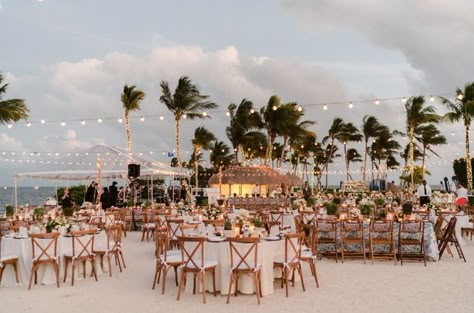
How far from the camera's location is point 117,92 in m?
26.8

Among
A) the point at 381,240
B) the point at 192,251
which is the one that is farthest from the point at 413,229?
the point at 192,251

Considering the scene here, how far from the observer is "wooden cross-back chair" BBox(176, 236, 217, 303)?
723 centimetres

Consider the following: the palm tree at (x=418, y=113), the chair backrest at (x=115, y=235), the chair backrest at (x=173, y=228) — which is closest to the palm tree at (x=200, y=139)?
the palm tree at (x=418, y=113)

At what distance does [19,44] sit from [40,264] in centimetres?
1039

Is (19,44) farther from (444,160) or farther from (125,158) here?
(444,160)

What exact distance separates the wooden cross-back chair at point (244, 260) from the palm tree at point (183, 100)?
19.4 meters

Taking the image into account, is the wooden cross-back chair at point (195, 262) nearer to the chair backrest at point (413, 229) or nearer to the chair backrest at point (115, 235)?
the chair backrest at point (115, 235)

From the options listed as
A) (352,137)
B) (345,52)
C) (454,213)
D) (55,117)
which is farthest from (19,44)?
(352,137)

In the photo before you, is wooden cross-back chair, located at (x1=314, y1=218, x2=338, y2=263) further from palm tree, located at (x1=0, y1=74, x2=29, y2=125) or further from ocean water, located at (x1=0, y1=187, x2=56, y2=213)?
ocean water, located at (x1=0, y1=187, x2=56, y2=213)

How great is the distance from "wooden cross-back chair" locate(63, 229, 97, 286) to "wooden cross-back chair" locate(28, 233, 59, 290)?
0.24m

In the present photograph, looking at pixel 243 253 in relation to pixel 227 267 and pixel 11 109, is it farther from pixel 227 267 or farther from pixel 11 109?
pixel 11 109

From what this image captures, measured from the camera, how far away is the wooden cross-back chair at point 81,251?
8422 mm

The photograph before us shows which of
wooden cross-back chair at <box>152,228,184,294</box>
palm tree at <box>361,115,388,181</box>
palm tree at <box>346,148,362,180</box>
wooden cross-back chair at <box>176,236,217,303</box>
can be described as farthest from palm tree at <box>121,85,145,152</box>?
palm tree at <box>346,148,362,180</box>

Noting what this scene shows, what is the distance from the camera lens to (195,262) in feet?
24.2
